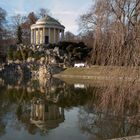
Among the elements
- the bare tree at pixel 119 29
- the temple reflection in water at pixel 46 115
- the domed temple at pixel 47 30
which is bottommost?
the temple reflection in water at pixel 46 115

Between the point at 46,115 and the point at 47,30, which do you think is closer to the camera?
the point at 46,115

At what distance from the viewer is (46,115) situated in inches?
626

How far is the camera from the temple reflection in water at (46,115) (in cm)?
1363

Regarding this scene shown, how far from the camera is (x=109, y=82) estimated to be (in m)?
10.2

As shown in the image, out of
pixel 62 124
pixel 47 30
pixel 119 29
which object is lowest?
pixel 62 124

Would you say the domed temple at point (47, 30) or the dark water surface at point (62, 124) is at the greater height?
the domed temple at point (47, 30)

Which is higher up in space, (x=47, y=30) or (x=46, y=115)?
(x=47, y=30)

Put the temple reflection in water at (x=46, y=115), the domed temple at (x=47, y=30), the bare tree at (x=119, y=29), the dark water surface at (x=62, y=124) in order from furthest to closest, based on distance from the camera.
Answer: the domed temple at (x=47, y=30)
the temple reflection in water at (x=46, y=115)
the dark water surface at (x=62, y=124)
the bare tree at (x=119, y=29)

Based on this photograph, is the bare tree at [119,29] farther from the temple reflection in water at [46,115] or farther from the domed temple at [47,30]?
the domed temple at [47,30]

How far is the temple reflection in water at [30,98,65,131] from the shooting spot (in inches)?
537

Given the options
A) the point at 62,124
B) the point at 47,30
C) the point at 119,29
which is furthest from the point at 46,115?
the point at 47,30

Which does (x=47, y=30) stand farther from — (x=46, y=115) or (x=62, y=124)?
(x=62, y=124)

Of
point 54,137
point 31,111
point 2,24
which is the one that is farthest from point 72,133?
point 2,24

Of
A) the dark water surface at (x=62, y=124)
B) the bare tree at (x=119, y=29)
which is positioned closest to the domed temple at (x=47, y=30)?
the dark water surface at (x=62, y=124)
